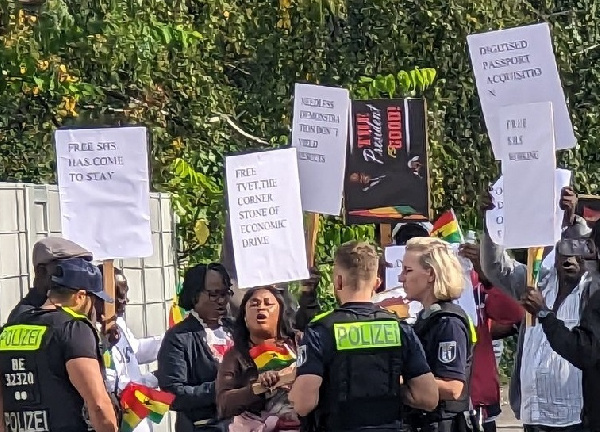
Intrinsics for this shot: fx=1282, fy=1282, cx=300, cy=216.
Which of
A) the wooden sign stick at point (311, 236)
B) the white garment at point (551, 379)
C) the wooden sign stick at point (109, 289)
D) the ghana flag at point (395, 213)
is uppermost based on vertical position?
the ghana flag at point (395, 213)

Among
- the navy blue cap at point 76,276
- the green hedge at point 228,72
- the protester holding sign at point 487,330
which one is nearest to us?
the navy blue cap at point 76,276

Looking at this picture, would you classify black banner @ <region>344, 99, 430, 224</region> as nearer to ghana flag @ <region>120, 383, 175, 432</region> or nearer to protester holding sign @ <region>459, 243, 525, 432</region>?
protester holding sign @ <region>459, 243, 525, 432</region>

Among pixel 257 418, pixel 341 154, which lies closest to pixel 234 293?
pixel 341 154

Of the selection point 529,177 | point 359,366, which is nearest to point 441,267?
point 359,366

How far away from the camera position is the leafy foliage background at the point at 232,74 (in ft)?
36.6

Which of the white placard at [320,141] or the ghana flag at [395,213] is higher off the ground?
the white placard at [320,141]

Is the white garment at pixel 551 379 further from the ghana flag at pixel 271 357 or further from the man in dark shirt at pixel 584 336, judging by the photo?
the ghana flag at pixel 271 357

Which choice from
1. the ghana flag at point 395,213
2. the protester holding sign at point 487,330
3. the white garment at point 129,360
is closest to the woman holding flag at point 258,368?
the white garment at point 129,360

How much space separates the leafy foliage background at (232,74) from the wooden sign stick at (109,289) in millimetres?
4659

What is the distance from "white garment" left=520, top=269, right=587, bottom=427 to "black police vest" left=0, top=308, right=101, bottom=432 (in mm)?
2260

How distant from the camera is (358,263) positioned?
5.26m

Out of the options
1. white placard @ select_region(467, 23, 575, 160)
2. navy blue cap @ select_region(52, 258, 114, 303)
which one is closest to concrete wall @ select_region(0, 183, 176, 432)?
navy blue cap @ select_region(52, 258, 114, 303)

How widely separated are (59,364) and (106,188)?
146 centimetres

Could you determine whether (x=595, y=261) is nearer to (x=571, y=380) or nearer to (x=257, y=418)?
(x=571, y=380)
